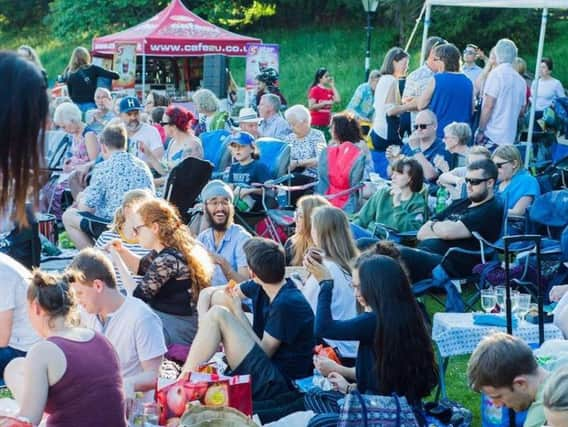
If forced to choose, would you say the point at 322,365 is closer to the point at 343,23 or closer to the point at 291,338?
the point at 291,338

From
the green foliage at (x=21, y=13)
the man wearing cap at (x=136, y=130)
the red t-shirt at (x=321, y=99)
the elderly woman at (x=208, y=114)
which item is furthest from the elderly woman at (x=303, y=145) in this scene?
the green foliage at (x=21, y=13)

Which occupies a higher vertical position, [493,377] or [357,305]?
[493,377]

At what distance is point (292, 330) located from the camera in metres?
5.12

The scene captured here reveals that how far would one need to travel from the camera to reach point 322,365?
499 cm

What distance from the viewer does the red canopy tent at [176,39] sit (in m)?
20.3

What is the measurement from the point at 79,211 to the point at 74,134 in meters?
2.53

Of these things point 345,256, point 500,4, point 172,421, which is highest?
point 500,4

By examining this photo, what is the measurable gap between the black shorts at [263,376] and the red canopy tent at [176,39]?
15425mm

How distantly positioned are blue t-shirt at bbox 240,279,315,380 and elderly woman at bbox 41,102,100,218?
5.32m

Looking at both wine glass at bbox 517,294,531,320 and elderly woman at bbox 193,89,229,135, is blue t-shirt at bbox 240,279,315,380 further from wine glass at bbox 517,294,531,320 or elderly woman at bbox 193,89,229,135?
elderly woman at bbox 193,89,229,135

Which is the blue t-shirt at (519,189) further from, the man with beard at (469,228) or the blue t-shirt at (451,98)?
the blue t-shirt at (451,98)

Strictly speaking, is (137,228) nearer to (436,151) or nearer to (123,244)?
(123,244)

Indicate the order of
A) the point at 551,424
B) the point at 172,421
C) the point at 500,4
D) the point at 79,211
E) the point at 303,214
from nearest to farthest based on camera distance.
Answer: the point at 551,424, the point at 172,421, the point at 303,214, the point at 79,211, the point at 500,4

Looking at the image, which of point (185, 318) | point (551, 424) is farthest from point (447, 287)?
point (551, 424)
